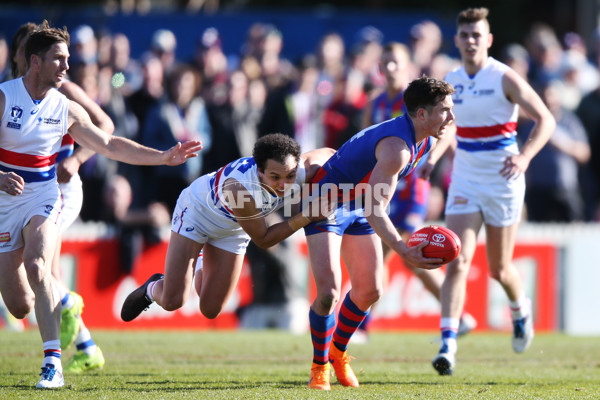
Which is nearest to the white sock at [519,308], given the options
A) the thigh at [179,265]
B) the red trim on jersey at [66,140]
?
the thigh at [179,265]

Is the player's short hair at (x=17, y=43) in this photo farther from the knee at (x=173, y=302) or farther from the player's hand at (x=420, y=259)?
the player's hand at (x=420, y=259)

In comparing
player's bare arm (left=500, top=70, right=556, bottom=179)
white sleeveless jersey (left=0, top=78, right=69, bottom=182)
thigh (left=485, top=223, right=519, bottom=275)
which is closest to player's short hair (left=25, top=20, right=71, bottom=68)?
white sleeveless jersey (left=0, top=78, right=69, bottom=182)

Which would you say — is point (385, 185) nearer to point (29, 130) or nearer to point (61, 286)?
point (29, 130)

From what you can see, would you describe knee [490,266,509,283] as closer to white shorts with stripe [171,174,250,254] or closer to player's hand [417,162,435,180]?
player's hand [417,162,435,180]

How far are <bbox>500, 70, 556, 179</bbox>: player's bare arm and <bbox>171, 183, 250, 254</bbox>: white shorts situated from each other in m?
2.41

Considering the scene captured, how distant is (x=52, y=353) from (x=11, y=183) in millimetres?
1258

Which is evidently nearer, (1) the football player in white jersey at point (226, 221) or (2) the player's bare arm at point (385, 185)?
(2) the player's bare arm at point (385, 185)

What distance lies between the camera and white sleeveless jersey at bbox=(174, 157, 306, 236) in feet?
23.0

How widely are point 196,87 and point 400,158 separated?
6.71 meters

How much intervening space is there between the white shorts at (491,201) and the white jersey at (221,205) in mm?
1836

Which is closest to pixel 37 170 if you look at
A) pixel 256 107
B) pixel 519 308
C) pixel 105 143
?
pixel 105 143

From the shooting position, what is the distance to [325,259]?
278 inches

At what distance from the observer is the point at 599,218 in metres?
14.6

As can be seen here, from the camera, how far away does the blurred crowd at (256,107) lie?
1243cm
